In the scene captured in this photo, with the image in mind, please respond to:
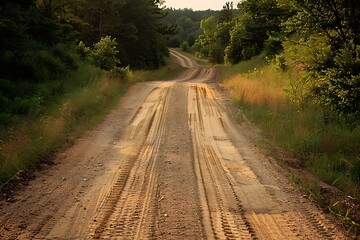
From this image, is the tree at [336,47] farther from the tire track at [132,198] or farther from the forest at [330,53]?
the tire track at [132,198]

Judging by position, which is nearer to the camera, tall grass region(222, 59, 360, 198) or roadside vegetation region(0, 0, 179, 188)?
tall grass region(222, 59, 360, 198)

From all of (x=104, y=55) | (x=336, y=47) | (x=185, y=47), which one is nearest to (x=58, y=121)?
(x=336, y=47)

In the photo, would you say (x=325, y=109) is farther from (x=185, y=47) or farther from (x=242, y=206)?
(x=185, y=47)

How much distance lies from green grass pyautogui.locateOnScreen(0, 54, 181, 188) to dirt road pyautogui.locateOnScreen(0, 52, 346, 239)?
0.48 meters

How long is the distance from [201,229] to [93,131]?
681 cm

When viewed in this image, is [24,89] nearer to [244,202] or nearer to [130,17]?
[244,202]

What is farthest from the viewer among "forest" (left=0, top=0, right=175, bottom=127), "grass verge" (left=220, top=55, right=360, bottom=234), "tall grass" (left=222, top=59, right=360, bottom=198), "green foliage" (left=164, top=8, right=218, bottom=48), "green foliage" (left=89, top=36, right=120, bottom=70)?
"green foliage" (left=164, top=8, right=218, bottom=48)

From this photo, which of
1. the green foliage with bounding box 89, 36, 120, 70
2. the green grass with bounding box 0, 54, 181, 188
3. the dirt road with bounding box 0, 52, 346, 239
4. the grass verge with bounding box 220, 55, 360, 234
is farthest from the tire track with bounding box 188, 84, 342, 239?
the green foliage with bounding box 89, 36, 120, 70

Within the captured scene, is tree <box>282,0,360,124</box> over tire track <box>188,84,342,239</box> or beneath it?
over

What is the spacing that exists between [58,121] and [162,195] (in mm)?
5498

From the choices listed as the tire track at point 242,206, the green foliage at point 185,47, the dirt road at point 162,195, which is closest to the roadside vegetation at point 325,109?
the tire track at point 242,206

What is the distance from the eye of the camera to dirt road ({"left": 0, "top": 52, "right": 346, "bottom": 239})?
16.3 feet

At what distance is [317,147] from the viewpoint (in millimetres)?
9109

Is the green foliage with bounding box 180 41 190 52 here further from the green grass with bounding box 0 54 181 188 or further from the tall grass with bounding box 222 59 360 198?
the tall grass with bounding box 222 59 360 198
